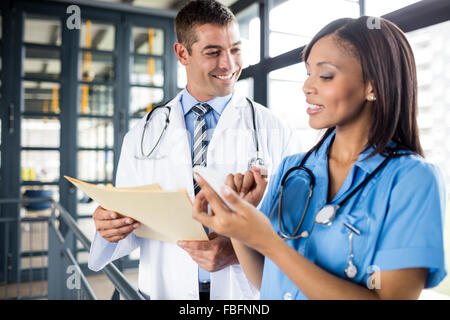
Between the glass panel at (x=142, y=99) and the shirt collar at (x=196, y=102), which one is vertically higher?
the glass panel at (x=142, y=99)

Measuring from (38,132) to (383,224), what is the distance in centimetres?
354

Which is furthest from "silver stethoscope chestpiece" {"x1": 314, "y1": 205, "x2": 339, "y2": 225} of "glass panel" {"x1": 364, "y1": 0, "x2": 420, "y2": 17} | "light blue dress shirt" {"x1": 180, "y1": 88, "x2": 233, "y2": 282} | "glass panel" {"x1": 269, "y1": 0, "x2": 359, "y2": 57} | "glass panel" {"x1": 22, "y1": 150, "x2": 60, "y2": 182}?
"glass panel" {"x1": 22, "y1": 150, "x2": 60, "y2": 182}

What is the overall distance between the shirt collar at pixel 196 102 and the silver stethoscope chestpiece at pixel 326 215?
0.69 m

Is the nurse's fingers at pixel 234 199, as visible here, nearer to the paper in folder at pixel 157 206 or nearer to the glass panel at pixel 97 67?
the paper in folder at pixel 157 206

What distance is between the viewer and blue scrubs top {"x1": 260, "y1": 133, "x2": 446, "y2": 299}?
54 cm

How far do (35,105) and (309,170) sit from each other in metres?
3.35

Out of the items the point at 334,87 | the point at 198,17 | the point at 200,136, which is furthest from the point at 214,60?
the point at 334,87

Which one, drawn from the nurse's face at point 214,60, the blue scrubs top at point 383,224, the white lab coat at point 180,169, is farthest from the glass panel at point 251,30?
the blue scrubs top at point 383,224

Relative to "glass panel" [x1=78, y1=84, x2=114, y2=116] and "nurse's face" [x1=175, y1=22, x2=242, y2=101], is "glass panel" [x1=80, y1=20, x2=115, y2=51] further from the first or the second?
"nurse's face" [x1=175, y1=22, x2=242, y2=101]

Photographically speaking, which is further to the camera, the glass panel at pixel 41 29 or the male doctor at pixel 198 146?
the glass panel at pixel 41 29

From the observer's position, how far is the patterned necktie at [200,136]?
1.15 meters

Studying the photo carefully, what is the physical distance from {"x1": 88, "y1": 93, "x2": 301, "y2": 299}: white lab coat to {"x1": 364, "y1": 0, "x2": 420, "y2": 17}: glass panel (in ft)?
2.00
